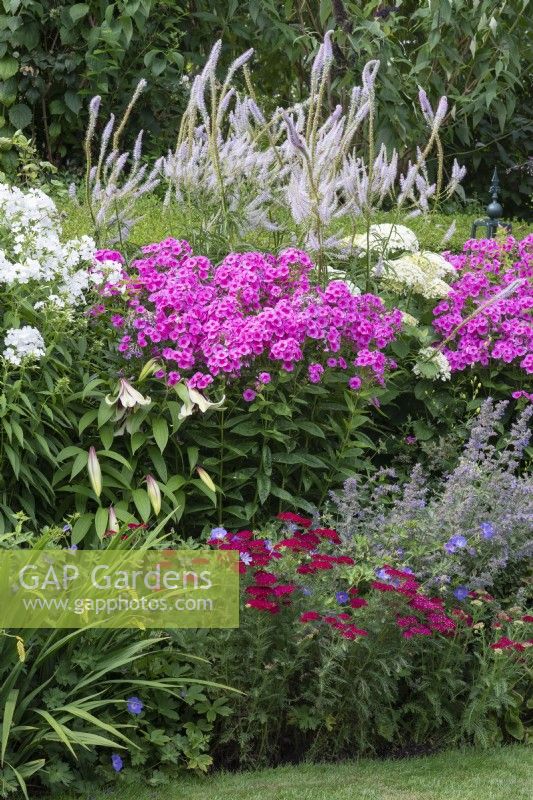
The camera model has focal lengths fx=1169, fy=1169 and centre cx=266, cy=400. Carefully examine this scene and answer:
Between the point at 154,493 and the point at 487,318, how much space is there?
1.89 metres

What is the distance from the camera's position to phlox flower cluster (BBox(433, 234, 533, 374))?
513 cm

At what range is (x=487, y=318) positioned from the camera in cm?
519

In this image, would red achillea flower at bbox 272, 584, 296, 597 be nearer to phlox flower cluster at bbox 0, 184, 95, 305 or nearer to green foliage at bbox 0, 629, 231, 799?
green foliage at bbox 0, 629, 231, 799

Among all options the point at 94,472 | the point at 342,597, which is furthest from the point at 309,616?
→ the point at 94,472

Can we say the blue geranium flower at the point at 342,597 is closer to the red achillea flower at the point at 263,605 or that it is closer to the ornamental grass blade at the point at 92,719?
the red achillea flower at the point at 263,605

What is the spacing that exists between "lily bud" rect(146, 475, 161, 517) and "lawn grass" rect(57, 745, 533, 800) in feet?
3.30

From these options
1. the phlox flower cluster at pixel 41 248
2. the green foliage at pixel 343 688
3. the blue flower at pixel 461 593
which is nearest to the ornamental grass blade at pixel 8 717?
the green foliage at pixel 343 688

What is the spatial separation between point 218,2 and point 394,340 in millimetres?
5135

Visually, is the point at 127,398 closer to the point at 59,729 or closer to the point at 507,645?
the point at 59,729

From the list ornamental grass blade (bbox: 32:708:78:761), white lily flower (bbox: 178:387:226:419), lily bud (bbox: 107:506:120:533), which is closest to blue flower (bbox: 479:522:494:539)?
white lily flower (bbox: 178:387:226:419)

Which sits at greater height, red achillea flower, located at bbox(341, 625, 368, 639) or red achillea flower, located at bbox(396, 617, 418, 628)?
red achillea flower, located at bbox(341, 625, 368, 639)

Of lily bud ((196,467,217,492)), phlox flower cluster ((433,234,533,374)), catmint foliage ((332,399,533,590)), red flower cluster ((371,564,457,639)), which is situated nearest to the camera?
red flower cluster ((371,564,457,639))

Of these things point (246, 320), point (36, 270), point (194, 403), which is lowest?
point (194, 403)

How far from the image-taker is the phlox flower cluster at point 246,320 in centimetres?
428
